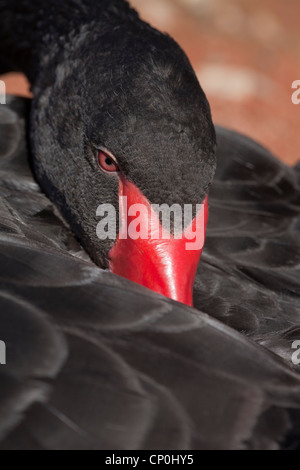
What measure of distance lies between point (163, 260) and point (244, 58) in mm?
4109

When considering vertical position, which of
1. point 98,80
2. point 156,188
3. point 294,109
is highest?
point 98,80

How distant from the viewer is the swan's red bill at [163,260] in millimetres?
1603

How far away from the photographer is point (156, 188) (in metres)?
1.63

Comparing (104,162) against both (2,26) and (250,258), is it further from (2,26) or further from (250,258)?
(2,26)

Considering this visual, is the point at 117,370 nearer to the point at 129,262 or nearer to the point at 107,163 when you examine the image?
the point at 129,262

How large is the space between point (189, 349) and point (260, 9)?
5.22 metres

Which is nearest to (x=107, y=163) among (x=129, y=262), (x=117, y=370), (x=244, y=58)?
(x=129, y=262)

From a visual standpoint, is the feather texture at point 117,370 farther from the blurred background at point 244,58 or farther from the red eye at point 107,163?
the blurred background at point 244,58

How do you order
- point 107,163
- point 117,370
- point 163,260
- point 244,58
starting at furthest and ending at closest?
point 244,58
point 107,163
point 163,260
point 117,370

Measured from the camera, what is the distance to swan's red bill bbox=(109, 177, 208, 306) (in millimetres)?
1603

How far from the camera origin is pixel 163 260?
5.33 ft

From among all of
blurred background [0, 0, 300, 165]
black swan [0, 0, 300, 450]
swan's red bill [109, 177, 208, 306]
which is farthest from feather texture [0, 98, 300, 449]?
blurred background [0, 0, 300, 165]

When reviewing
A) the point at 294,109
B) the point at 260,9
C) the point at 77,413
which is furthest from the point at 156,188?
the point at 260,9

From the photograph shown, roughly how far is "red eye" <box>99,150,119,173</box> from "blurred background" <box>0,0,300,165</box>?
9.94 feet
